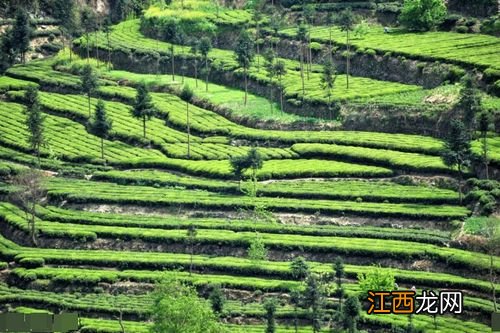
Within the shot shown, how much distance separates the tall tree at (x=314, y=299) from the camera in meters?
149

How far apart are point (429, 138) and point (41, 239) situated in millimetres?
53419

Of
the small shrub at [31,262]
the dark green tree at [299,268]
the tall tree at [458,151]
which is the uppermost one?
the tall tree at [458,151]

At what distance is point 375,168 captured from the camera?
186 metres

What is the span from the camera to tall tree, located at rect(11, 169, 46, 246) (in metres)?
176

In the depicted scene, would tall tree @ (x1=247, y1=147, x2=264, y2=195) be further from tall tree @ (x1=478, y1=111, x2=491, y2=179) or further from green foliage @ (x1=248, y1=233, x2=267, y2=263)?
tall tree @ (x1=478, y1=111, x2=491, y2=179)

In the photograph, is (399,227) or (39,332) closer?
(39,332)

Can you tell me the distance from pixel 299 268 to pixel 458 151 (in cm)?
2889

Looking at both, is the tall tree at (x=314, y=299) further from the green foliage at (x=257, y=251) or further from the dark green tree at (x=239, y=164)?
the dark green tree at (x=239, y=164)

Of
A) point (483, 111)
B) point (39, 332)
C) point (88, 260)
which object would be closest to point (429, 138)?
point (483, 111)

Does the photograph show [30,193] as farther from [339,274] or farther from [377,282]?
[377,282]

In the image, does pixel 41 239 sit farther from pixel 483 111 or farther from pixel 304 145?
pixel 483 111

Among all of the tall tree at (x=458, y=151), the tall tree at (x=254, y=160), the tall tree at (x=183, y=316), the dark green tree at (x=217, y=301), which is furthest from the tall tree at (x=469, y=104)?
the tall tree at (x=183, y=316)

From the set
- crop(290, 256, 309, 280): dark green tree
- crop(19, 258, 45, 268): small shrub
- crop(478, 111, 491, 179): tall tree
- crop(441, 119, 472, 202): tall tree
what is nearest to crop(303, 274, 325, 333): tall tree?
crop(290, 256, 309, 280): dark green tree

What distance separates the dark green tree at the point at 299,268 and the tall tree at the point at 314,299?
7.64 m
